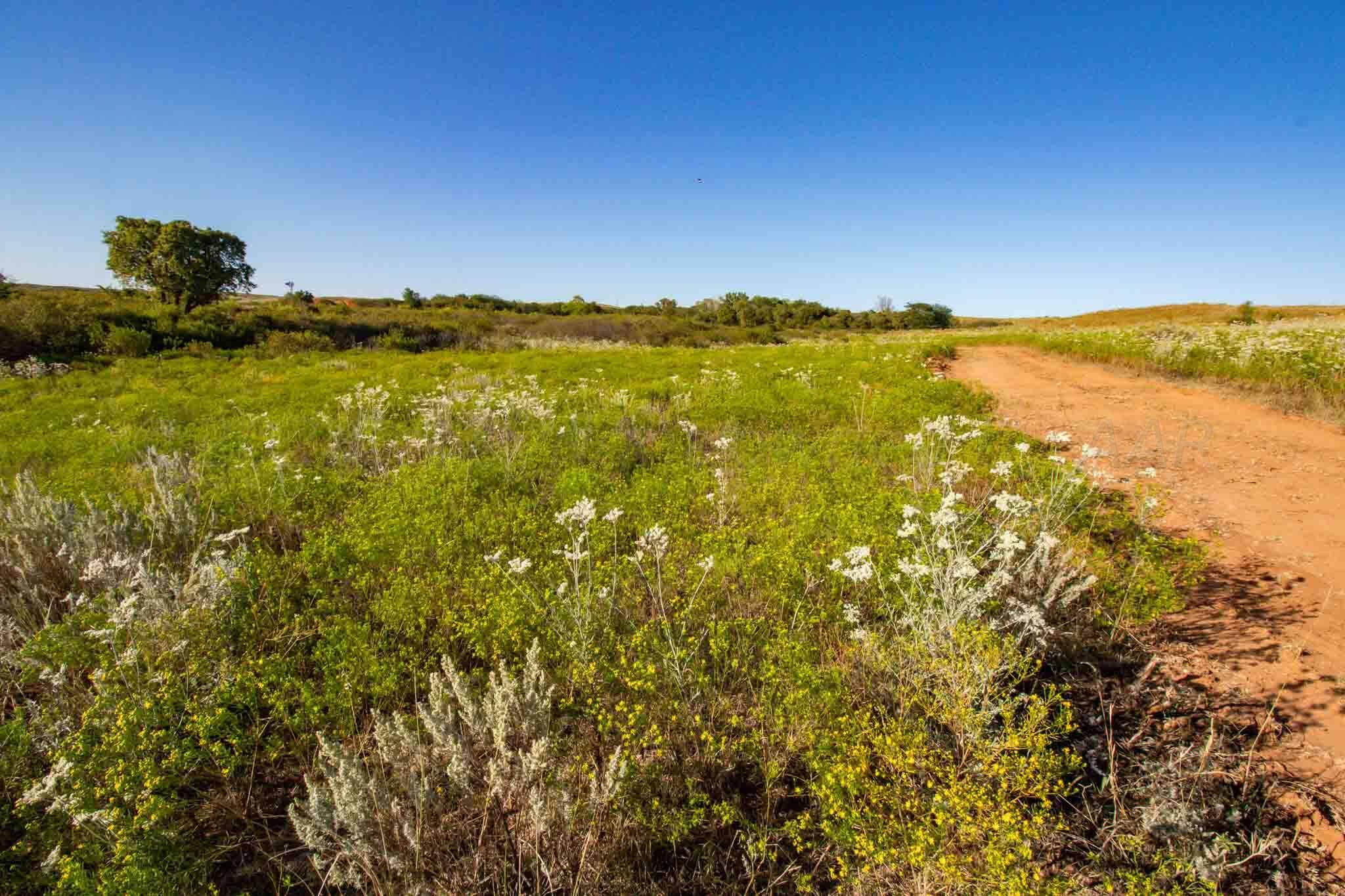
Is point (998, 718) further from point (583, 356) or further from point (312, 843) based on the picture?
point (583, 356)

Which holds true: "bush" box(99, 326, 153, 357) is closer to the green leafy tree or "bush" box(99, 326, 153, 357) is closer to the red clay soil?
the green leafy tree

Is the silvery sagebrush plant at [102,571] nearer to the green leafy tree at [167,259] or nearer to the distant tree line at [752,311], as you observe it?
the green leafy tree at [167,259]

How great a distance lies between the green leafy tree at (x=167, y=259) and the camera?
92.6ft

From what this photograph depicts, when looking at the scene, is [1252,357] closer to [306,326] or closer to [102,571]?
[102,571]

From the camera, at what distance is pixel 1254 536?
186 inches

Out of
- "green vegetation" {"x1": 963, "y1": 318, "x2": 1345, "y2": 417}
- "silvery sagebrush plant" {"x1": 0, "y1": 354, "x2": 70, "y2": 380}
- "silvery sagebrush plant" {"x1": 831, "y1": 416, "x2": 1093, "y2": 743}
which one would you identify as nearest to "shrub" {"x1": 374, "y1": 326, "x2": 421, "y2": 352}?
"silvery sagebrush plant" {"x1": 0, "y1": 354, "x2": 70, "y2": 380}

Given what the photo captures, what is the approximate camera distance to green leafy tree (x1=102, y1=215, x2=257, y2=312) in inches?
1111

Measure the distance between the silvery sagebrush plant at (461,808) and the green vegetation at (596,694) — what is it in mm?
20

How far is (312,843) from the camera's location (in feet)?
6.08

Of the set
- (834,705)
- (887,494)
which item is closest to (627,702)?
(834,705)

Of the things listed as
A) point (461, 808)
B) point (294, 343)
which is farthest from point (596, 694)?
point (294, 343)

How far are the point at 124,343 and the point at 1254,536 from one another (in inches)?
1164

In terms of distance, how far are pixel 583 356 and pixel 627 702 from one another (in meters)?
18.2

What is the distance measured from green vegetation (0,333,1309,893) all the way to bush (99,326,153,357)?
1846 cm
